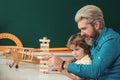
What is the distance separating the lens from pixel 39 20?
214cm

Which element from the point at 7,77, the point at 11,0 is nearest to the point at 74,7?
the point at 11,0

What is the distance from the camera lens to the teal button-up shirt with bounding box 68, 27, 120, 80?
131 centimetres

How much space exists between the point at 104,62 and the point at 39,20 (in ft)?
3.05

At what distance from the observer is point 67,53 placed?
2062 millimetres

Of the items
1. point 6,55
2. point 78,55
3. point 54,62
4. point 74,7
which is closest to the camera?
point 54,62

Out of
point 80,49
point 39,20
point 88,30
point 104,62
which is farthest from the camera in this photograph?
point 39,20

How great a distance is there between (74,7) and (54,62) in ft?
2.52

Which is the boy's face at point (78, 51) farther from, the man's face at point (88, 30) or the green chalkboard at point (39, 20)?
the green chalkboard at point (39, 20)

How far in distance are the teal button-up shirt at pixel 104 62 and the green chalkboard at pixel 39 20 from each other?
0.71 meters

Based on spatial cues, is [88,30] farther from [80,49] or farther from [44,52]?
[44,52]

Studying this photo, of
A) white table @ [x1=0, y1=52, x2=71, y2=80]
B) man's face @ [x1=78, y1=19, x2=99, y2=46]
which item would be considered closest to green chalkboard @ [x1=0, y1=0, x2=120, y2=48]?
white table @ [x1=0, y1=52, x2=71, y2=80]

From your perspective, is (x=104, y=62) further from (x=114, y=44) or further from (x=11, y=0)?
(x=11, y=0)

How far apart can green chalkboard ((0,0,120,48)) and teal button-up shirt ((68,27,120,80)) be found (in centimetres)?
71

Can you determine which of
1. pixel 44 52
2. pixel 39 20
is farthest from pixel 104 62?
pixel 39 20
